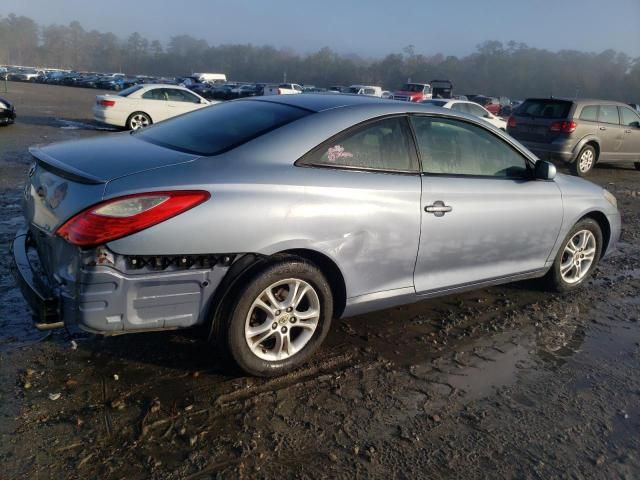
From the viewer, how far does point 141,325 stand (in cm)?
277

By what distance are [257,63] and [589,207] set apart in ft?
557

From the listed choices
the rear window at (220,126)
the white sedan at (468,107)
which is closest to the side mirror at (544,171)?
the rear window at (220,126)

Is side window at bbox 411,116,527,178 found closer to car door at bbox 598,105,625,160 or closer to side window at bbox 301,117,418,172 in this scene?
side window at bbox 301,117,418,172

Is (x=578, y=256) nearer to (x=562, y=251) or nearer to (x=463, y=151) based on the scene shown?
(x=562, y=251)

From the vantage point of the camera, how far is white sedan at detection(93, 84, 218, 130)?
15.3 metres

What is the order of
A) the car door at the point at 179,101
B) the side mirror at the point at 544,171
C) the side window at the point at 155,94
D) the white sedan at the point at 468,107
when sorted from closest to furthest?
the side mirror at the point at 544,171, the side window at the point at 155,94, the car door at the point at 179,101, the white sedan at the point at 468,107

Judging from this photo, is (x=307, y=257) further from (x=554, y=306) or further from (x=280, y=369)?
(x=554, y=306)

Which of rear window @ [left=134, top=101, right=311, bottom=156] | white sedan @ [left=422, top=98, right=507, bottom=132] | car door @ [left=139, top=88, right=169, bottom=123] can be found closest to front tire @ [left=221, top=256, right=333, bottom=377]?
rear window @ [left=134, top=101, right=311, bottom=156]

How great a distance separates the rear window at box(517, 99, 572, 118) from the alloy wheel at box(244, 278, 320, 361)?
34.7ft

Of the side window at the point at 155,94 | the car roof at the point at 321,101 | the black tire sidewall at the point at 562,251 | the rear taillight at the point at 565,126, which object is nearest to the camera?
the car roof at the point at 321,101

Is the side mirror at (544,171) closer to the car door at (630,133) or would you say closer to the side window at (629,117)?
the car door at (630,133)

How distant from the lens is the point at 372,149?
138 inches

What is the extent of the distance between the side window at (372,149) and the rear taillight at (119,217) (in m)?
0.85

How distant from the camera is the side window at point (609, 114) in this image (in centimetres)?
1255
